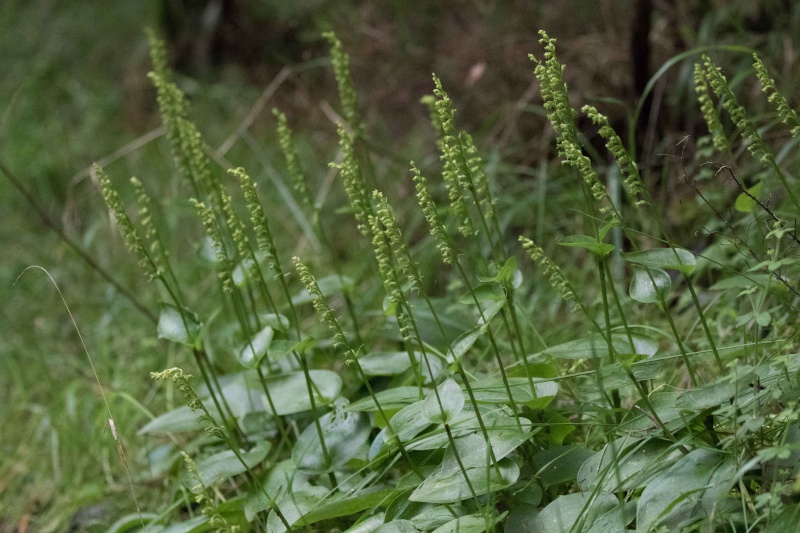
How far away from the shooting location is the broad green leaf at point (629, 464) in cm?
108

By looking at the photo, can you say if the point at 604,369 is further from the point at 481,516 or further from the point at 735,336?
the point at 735,336

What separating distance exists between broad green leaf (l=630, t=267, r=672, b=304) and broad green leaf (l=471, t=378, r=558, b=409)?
18 centimetres

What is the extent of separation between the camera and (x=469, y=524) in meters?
1.11

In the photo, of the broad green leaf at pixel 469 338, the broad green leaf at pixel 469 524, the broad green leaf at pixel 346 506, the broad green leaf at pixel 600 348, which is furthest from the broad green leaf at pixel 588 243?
the broad green leaf at pixel 346 506

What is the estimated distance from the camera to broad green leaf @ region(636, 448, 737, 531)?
101 centimetres

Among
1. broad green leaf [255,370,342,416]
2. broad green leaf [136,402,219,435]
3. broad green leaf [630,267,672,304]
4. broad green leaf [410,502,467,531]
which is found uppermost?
broad green leaf [630,267,672,304]

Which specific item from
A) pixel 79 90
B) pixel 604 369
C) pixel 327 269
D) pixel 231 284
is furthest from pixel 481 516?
pixel 79 90

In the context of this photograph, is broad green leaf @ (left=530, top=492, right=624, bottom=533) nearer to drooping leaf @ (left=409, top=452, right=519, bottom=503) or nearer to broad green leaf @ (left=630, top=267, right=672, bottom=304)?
drooping leaf @ (left=409, top=452, right=519, bottom=503)

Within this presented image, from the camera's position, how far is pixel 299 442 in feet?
4.64

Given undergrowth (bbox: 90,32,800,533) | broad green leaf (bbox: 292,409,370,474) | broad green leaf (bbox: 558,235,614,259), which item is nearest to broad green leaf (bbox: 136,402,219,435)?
undergrowth (bbox: 90,32,800,533)

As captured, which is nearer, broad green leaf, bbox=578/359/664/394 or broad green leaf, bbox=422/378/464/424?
broad green leaf, bbox=422/378/464/424

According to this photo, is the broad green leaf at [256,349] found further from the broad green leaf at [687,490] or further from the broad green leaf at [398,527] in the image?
the broad green leaf at [687,490]

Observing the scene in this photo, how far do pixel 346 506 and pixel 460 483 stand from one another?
225 millimetres

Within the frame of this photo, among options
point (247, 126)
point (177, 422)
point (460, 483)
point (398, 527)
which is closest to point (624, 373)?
point (460, 483)
